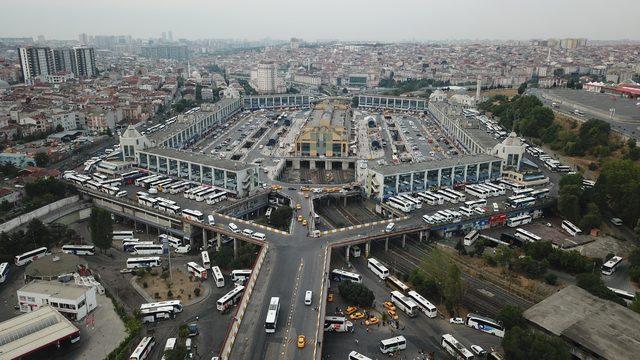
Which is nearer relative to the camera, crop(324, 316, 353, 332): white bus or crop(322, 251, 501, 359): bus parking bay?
crop(322, 251, 501, 359): bus parking bay

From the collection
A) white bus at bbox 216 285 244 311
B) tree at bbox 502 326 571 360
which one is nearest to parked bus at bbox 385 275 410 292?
tree at bbox 502 326 571 360

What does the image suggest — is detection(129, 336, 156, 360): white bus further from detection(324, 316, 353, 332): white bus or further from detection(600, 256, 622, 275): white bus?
detection(600, 256, 622, 275): white bus

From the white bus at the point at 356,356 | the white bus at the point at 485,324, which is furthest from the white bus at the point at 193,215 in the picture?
the white bus at the point at 485,324

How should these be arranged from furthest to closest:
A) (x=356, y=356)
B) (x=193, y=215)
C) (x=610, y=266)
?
(x=193, y=215), (x=610, y=266), (x=356, y=356)

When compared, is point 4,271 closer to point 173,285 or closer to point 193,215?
point 173,285

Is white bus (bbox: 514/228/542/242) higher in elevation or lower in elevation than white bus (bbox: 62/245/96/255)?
higher

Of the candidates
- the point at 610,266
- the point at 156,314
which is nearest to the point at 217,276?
the point at 156,314

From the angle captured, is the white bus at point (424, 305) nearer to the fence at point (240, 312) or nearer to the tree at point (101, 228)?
the fence at point (240, 312)
